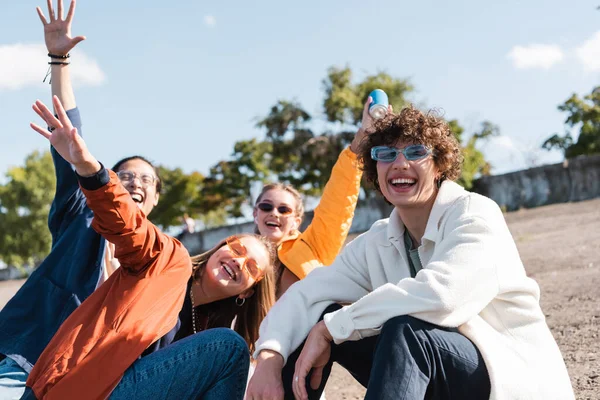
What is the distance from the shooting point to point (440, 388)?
2.09 metres

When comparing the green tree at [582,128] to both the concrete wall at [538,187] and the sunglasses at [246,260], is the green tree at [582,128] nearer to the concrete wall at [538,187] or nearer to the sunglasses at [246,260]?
the concrete wall at [538,187]

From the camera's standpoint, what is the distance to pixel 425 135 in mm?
2646

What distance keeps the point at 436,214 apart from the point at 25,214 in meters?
49.4

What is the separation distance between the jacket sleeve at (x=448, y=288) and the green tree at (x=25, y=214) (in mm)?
47819

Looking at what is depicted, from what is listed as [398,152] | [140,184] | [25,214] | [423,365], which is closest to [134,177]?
[140,184]

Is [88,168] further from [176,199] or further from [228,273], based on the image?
[176,199]

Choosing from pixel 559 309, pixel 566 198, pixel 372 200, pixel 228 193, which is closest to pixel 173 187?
pixel 228 193

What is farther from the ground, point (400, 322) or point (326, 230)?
point (400, 322)

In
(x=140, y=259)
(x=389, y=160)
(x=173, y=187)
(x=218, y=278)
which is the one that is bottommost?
(x=173, y=187)

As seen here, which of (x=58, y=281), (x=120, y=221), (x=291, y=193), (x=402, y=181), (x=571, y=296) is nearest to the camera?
(x=120, y=221)

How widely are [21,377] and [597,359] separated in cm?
334

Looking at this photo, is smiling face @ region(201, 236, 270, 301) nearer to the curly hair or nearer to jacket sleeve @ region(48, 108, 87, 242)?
jacket sleeve @ region(48, 108, 87, 242)

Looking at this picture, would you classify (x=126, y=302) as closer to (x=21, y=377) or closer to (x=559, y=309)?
(x=21, y=377)

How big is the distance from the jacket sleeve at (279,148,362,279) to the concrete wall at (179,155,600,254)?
19178mm
